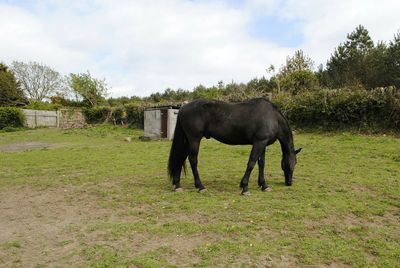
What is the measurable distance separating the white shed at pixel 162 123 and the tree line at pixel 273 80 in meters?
4.39

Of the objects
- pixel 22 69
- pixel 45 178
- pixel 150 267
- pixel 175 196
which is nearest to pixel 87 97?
pixel 22 69

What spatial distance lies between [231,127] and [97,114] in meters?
26.4

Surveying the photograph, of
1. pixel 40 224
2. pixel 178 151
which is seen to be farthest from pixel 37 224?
pixel 178 151

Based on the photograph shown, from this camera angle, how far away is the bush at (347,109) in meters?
13.3

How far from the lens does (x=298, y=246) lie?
11.3 ft

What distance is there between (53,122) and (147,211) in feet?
91.5

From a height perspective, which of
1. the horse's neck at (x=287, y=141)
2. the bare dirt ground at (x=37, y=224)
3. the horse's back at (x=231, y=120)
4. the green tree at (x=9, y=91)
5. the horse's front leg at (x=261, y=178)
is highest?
the green tree at (x=9, y=91)

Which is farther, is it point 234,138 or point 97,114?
point 97,114

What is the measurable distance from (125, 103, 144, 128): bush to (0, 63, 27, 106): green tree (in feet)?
64.7

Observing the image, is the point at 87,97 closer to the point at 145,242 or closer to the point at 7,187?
the point at 7,187

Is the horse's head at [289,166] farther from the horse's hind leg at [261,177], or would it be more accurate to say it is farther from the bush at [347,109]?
the bush at [347,109]

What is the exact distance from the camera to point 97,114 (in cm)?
3031

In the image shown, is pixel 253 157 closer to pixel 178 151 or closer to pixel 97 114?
pixel 178 151

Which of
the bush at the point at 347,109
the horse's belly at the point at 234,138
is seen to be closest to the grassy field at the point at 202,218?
the horse's belly at the point at 234,138
